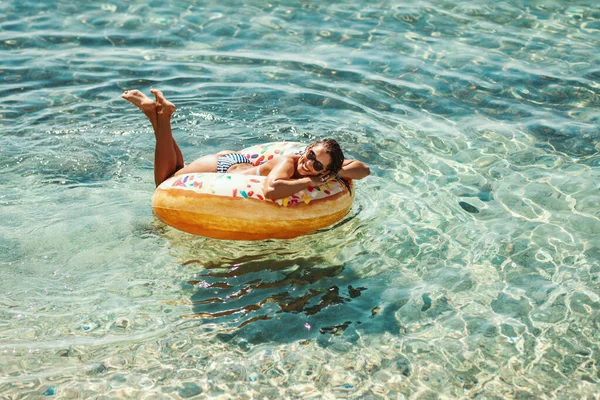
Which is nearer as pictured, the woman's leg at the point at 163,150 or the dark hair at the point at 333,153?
the dark hair at the point at 333,153

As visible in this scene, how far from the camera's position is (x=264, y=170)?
6.32 m

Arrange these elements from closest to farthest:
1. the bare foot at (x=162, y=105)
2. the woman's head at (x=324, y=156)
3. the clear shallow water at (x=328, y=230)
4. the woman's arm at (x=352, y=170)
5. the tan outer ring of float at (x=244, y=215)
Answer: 1. the clear shallow water at (x=328, y=230)
2. the woman's head at (x=324, y=156)
3. the tan outer ring of float at (x=244, y=215)
4. the woman's arm at (x=352, y=170)
5. the bare foot at (x=162, y=105)

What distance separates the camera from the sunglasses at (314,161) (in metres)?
5.83

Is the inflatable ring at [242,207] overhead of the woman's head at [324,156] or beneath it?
beneath

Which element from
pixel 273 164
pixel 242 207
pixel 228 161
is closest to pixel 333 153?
pixel 273 164

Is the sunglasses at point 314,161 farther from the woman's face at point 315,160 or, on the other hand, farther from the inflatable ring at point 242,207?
the inflatable ring at point 242,207

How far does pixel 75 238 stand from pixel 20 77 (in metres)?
4.37

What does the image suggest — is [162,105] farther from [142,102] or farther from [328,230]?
[328,230]

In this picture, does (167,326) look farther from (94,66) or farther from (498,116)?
(94,66)

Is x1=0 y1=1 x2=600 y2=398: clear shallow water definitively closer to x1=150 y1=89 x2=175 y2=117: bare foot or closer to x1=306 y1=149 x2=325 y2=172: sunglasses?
x1=306 y1=149 x2=325 y2=172: sunglasses

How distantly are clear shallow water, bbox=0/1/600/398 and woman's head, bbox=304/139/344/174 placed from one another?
85 centimetres

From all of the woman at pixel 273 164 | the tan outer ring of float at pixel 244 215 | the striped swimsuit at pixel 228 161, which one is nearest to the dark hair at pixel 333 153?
the woman at pixel 273 164

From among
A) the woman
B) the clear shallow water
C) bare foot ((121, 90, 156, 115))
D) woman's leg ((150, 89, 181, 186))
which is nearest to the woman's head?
the woman

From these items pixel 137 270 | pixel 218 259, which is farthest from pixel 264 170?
pixel 137 270
